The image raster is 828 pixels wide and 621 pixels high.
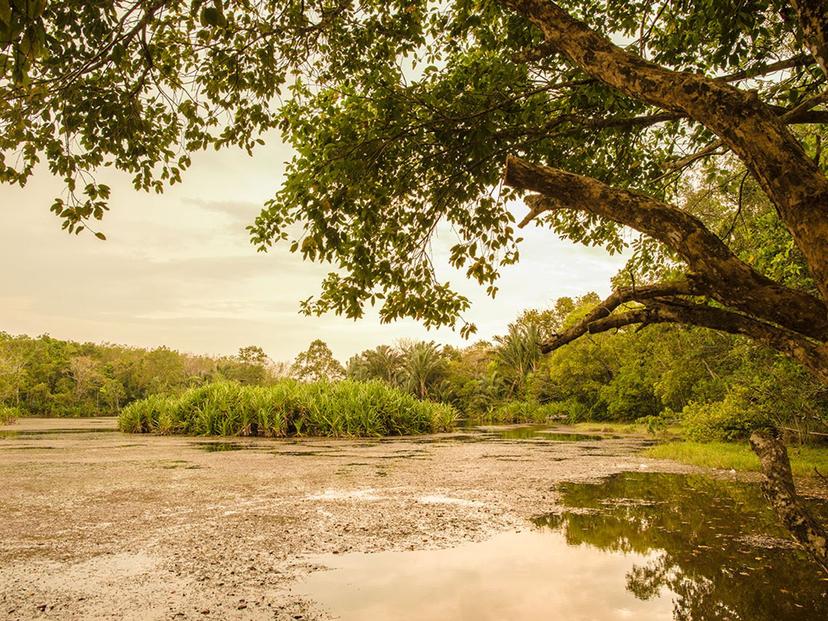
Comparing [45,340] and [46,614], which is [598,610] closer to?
[46,614]

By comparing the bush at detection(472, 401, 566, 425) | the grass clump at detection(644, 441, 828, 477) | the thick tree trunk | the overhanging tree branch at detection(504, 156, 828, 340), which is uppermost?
the overhanging tree branch at detection(504, 156, 828, 340)

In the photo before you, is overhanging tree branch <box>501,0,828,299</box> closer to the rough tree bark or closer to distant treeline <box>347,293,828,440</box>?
the rough tree bark

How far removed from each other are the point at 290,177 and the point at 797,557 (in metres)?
4.39

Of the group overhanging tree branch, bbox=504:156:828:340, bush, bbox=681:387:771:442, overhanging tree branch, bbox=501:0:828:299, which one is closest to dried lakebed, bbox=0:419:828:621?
overhanging tree branch, bbox=504:156:828:340

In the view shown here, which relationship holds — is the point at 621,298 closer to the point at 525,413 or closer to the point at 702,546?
the point at 702,546

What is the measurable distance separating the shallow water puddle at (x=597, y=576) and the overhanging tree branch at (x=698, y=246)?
1607 millimetres

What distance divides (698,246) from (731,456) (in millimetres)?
8071

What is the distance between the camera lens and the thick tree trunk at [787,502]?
1.66 metres

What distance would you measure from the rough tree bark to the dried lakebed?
58.1 inches

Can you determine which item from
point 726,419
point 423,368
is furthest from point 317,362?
point 726,419

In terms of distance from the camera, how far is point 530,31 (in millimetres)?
4195

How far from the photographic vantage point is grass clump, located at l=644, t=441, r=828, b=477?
7574mm

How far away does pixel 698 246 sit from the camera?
202cm

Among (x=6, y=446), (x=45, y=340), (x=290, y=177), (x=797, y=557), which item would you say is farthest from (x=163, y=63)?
(x=45, y=340)
